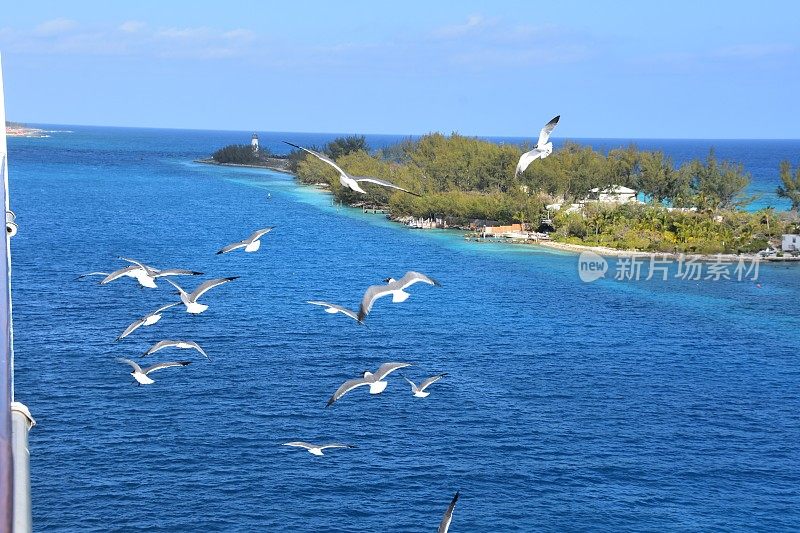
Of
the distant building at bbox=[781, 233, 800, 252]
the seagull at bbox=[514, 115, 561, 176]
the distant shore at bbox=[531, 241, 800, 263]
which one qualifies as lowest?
the distant shore at bbox=[531, 241, 800, 263]

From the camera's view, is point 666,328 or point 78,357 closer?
point 78,357

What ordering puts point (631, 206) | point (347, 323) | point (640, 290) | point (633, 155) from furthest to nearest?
point (633, 155), point (631, 206), point (640, 290), point (347, 323)

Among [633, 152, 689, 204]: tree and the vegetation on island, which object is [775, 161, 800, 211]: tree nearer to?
the vegetation on island

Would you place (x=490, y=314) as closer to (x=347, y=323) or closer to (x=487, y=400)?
(x=347, y=323)

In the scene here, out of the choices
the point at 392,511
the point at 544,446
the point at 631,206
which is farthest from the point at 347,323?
the point at 631,206

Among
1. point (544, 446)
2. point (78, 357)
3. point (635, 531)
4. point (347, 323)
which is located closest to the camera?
point (635, 531)

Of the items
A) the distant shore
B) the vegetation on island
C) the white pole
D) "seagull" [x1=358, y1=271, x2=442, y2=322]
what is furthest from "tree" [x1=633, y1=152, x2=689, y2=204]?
the white pole
